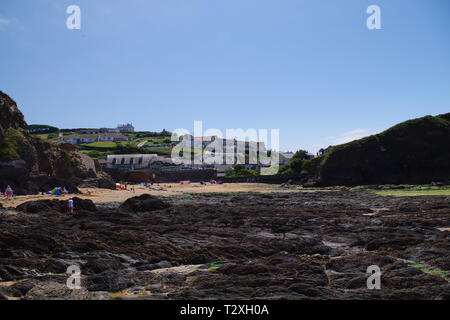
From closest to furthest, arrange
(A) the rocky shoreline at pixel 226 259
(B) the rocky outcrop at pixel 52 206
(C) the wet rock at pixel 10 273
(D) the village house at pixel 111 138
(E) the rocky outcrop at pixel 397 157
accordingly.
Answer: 1. (A) the rocky shoreline at pixel 226 259
2. (C) the wet rock at pixel 10 273
3. (B) the rocky outcrop at pixel 52 206
4. (E) the rocky outcrop at pixel 397 157
5. (D) the village house at pixel 111 138

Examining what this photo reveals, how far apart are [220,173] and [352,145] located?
2740cm

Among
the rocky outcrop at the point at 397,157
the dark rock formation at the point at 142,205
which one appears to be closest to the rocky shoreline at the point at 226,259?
the dark rock formation at the point at 142,205

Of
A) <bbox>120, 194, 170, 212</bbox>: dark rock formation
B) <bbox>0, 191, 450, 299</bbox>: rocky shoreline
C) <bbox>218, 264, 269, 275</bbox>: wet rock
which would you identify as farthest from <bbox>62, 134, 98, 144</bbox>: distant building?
<bbox>218, 264, 269, 275</bbox>: wet rock

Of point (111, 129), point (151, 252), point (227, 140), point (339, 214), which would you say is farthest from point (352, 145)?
point (111, 129)

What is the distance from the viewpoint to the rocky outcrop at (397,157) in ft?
185

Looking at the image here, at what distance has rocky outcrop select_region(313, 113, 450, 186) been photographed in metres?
56.5

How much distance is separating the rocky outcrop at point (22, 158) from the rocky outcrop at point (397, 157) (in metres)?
36.6

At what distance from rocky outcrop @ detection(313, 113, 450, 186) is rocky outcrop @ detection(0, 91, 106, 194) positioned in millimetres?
36560

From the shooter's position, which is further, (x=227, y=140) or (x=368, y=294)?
(x=227, y=140)

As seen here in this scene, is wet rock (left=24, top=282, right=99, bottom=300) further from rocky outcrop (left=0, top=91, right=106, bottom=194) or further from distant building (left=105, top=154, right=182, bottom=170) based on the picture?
distant building (left=105, top=154, right=182, bottom=170)

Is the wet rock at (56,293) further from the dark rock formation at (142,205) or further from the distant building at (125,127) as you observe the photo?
the distant building at (125,127)

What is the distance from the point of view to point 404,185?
53.1 metres

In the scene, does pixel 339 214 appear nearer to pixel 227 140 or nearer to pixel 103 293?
pixel 103 293
